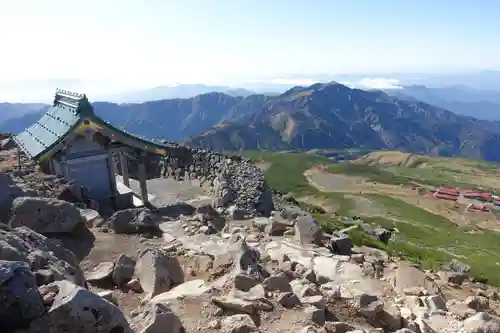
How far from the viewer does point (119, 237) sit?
64.4 ft

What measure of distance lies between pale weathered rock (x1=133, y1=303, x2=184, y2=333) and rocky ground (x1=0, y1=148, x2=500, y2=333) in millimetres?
27

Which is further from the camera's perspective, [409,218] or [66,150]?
[409,218]

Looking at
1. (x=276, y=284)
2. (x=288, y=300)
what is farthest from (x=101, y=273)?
(x=288, y=300)

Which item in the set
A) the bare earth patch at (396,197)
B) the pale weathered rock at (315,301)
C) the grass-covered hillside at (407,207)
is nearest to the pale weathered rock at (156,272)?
the pale weathered rock at (315,301)

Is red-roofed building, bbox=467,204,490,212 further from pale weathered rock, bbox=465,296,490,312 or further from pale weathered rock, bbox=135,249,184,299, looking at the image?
pale weathered rock, bbox=135,249,184,299

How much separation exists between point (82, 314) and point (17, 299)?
1012 millimetres

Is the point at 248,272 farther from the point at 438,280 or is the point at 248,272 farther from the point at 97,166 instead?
the point at 97,166

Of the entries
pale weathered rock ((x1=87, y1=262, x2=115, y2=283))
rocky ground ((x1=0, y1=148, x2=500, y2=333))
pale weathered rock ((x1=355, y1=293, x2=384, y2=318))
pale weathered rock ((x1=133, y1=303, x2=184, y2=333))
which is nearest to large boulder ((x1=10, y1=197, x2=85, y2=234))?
rocky ground ((x1=0, y1=148, x2=500, y2=333))

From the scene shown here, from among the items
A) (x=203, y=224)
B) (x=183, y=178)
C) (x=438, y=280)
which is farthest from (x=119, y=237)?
(x=183, y=178)

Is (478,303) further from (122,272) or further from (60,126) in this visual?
(60,126)

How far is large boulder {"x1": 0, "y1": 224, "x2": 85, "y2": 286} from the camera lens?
981cm

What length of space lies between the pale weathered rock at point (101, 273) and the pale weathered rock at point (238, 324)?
A: 16.1ft

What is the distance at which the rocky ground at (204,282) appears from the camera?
26.2 ft

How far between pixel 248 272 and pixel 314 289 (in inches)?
77.4
